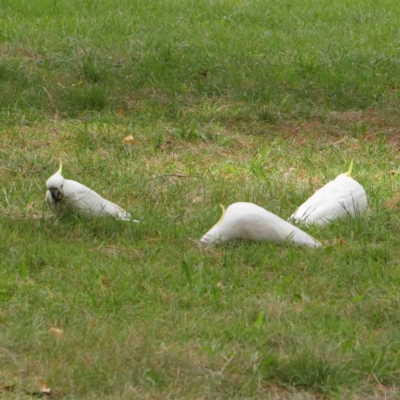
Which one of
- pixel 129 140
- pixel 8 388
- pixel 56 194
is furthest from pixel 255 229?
pixel 129 140

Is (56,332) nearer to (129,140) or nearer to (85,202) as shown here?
(85,202)

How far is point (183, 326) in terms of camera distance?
3.53 metres

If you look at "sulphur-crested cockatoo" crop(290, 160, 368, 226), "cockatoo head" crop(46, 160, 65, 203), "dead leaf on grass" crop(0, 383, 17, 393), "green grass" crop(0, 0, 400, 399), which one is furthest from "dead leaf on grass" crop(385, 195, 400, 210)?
"dead leaf on grass" crop(0, 383, 17, 393)

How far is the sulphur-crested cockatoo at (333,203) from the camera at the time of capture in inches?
194

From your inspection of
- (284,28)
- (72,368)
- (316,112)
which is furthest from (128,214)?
(284,28)

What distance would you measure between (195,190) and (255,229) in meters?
1.11

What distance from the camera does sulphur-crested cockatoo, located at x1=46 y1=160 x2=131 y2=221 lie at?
4.79 m

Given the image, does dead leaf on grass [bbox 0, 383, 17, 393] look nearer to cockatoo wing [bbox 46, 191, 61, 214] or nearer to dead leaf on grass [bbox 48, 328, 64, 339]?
dead leaf on grass [bbox 48, 328, 64, 339]

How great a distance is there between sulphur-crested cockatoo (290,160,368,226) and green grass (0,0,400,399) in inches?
Result: 4.0

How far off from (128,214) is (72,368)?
1.90 metres

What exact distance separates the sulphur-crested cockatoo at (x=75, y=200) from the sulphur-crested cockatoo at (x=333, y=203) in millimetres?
982

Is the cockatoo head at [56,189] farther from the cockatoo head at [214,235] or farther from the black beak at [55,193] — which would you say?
the cockatoo head at [214,235]

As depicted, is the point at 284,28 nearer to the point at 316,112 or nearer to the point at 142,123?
the point at 316,112

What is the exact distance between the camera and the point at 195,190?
219 inches
